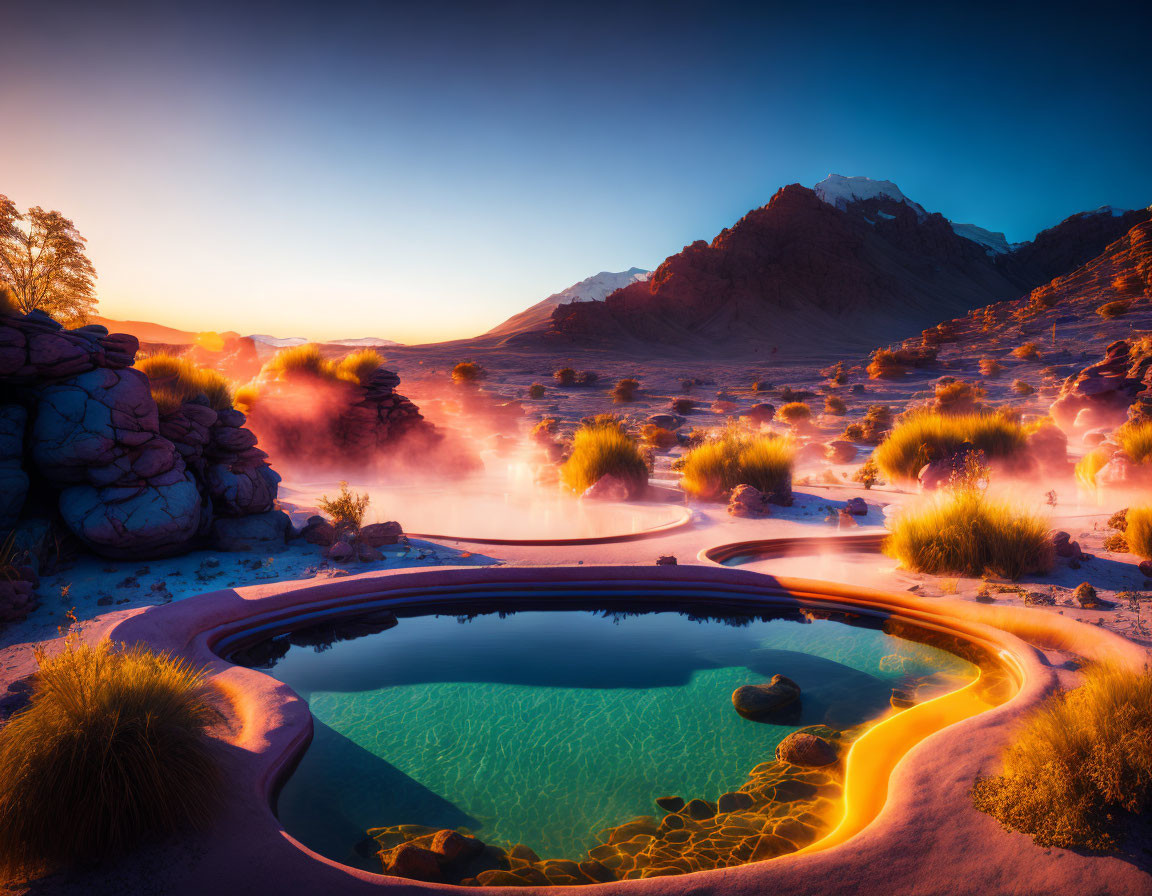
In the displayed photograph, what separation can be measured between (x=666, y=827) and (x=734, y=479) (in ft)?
22.3

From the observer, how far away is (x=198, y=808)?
2256mm

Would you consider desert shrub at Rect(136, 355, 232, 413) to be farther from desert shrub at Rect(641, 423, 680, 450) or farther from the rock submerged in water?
desert shrub at Rect(641, 423, 680, 450)

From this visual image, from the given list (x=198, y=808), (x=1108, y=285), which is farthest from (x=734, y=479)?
(x=1108, y=285)

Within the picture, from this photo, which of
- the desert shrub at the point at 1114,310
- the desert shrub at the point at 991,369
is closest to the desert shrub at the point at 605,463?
the desert shrub at the point at 991,369

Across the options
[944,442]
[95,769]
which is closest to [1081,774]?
[95,769]

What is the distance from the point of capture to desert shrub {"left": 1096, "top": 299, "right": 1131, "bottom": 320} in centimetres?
2369

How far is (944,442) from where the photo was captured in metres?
9.95

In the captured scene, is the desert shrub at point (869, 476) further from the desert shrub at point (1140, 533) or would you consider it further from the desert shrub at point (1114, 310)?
the desert shrub at point (1114, 310)

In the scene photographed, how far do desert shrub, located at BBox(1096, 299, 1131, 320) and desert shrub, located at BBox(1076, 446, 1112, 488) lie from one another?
19623 mm

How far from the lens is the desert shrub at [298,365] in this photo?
40.3 ft

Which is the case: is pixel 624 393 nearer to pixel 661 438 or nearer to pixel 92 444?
pixel 661 438

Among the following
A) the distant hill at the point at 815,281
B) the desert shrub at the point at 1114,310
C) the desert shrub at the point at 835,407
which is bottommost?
the desert shrub at the point at 835,407

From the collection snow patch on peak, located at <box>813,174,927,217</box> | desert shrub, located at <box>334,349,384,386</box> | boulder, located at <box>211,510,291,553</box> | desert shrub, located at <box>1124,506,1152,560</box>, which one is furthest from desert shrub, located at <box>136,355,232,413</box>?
snow patch on peak, located at <box>813,174,927,217</box>

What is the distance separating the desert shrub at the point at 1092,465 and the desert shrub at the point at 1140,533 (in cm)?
385
